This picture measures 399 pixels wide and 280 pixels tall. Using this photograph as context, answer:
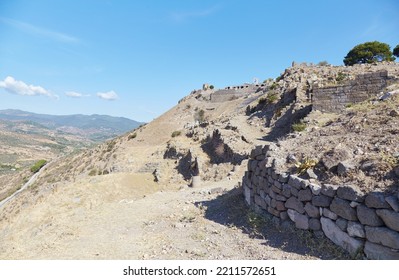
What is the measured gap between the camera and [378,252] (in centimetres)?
453

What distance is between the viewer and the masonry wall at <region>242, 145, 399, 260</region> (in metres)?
4.44

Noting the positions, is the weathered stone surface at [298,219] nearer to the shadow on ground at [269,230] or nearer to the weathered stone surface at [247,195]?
the shadow on ground at [269,230]

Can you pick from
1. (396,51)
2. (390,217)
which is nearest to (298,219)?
(390,217)

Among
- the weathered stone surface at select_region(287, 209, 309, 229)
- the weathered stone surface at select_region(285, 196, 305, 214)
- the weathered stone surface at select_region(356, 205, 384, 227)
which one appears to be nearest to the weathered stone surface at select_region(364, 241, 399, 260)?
the weathered stone surface at select_region(356, 205, 384, 227)

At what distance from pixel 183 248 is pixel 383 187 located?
406 centimetres

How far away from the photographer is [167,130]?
124 ft

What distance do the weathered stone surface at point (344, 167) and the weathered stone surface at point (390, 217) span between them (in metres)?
1.26

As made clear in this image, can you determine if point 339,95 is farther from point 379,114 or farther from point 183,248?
point 183,248

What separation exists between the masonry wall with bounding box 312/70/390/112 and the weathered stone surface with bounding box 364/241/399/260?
13195 millimetres

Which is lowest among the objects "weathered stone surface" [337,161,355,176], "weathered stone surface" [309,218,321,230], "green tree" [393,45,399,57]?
"weathered stone surface" [309,218,321,230]

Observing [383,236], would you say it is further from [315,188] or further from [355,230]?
[315,188]

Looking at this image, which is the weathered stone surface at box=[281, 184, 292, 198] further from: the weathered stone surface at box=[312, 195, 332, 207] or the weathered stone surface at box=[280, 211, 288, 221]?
the weathered stone surface at box=[312, 195, 332, 207]

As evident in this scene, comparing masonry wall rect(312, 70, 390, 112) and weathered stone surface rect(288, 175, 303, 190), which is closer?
weathered stone surface rect(288, 175, 303, 190)

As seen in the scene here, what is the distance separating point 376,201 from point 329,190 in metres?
0.92
